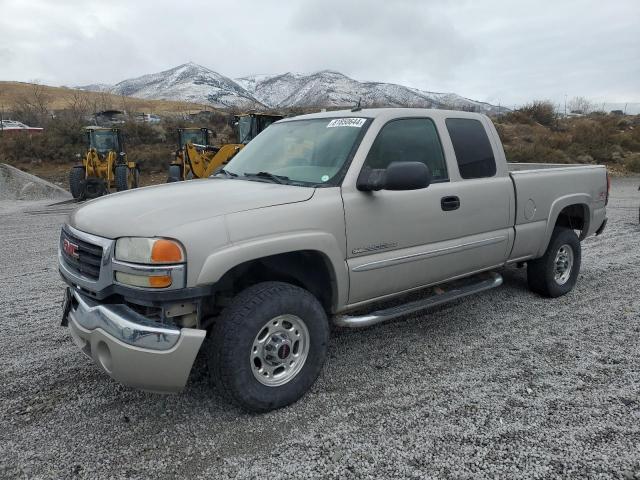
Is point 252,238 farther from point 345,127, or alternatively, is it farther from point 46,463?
point 46,463

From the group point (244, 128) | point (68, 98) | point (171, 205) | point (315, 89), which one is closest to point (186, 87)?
point (315, 89)

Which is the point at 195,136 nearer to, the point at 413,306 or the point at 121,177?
the point at 121,177

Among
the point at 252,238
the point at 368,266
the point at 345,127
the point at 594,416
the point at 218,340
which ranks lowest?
the point at 594,416

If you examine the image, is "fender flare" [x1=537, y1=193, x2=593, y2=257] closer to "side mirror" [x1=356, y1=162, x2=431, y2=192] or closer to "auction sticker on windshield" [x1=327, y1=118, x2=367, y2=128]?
"side mirror" [x1=356, y1=162, x2=431, y2=192]

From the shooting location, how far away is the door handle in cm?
400

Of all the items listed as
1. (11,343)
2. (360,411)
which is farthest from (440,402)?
(11,343)

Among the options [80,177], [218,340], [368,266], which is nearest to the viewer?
[218,340]

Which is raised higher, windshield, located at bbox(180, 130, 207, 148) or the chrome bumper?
windshield, located at bbox(180, 130, 207, 148)

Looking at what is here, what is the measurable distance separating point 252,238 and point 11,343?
2.69m

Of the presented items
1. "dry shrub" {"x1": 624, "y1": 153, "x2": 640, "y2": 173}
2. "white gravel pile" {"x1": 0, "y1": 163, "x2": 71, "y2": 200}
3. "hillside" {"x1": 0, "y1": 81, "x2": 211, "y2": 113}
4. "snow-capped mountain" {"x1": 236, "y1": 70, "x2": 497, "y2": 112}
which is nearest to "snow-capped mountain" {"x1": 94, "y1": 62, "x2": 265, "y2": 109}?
"snow-capped mountain" {"x1": 236, "y1": 70, "x2": 497, "y2": 112}

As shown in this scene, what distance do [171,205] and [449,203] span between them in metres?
2.19

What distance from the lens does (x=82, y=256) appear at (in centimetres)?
306

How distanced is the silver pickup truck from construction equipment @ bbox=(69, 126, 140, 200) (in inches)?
511

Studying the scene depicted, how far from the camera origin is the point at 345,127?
3.86m
